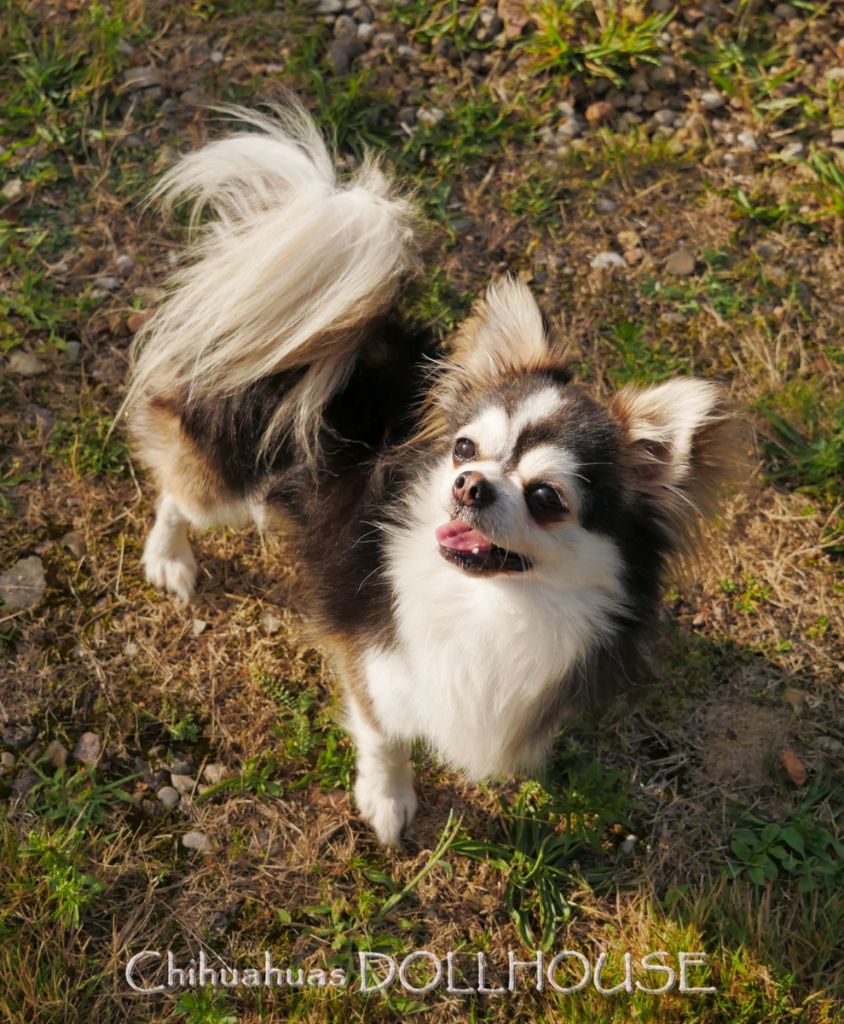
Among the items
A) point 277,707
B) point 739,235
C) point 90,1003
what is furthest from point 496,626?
point 739,235

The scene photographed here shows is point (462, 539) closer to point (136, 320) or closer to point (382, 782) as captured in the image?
point (382, 782)

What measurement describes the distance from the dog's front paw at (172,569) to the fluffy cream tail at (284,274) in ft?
2.21

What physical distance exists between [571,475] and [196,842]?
62.0 inches

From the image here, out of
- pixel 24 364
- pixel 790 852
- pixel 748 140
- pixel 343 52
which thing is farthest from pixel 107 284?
pixel 790 852

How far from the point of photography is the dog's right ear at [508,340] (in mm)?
2326

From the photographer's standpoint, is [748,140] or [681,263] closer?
[681,263]

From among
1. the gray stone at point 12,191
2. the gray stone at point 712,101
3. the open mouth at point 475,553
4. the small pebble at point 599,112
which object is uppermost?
the gray stone at point 712,101

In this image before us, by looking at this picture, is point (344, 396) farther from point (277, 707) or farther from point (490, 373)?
point (277, 707)

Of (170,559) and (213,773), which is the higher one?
(170,559)

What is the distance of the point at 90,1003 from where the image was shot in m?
2.49

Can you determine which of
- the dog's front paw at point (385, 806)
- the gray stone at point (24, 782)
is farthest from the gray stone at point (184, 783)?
the dog's front paw at point (385, 806)

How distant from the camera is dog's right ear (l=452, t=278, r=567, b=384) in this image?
2326 millimetres

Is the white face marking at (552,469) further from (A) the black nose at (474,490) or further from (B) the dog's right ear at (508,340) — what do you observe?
(B) the dog's right ear at (508,340)

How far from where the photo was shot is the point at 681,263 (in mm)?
3648
